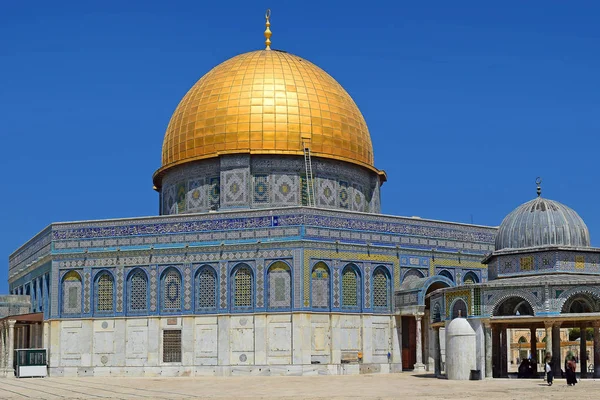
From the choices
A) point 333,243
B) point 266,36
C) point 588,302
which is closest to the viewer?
point 588,302

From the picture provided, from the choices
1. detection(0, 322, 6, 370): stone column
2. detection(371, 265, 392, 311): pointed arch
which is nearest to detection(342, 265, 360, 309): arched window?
detection(371, 265, 392, 311): pointed arch

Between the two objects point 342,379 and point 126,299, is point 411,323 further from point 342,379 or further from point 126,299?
point 126,299

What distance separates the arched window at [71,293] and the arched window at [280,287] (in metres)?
7.30

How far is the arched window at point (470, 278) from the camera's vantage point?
38625 millimetres

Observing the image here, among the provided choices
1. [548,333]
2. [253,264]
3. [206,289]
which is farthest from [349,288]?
[548,333]

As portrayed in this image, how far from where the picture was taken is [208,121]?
39875mm

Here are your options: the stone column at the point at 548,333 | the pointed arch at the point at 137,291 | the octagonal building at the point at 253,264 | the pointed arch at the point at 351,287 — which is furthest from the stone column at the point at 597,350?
the pointed arch at the point at 137,291

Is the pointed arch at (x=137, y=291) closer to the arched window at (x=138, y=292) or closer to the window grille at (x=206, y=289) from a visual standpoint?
the arched window at (x=138, y=292)

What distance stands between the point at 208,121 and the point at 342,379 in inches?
538

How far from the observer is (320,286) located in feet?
114

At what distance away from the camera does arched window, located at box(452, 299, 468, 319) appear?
29.5m

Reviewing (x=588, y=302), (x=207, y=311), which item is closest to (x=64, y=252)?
(x=207, y=311)

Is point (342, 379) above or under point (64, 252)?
under

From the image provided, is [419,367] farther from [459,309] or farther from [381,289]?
[459,309]
